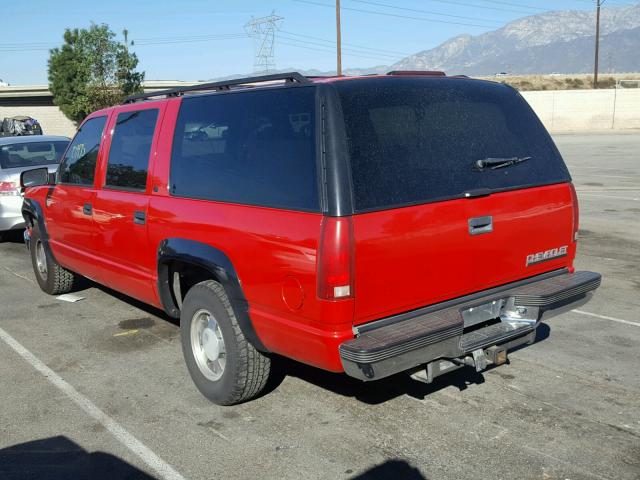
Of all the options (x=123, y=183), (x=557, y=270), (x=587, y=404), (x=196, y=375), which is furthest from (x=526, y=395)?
(x=123, y=183)

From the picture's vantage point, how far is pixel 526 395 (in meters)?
4.38

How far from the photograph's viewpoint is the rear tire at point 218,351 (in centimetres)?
408

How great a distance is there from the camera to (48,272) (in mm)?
7172

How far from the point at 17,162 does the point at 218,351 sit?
738cm

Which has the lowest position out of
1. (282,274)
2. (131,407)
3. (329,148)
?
(131,407)

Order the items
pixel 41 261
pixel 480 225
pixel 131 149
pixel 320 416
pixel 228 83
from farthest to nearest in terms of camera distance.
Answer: pixel 41 261
pixel 131 149
pixel 228 83
pixel 320 416
pixel 480 225

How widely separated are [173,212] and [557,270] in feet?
8.61

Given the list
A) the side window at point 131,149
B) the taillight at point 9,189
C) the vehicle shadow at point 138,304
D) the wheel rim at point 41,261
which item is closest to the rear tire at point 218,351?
the side window at point 131,149

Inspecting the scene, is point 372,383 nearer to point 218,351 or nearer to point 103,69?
point 218,351

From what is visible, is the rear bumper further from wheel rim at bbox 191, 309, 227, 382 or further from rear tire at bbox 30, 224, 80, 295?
rear tire at bbox 30, 224, 80, 295

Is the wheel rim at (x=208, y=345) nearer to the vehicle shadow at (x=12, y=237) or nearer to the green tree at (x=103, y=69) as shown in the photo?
the vehicle shadow at (x=12, y=237)

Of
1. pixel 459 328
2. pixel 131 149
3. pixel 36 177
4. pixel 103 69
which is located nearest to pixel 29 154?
pixel 36 177

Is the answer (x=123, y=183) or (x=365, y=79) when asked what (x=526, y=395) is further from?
(x=123, y=183)

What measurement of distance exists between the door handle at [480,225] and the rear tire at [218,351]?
1.51 m
